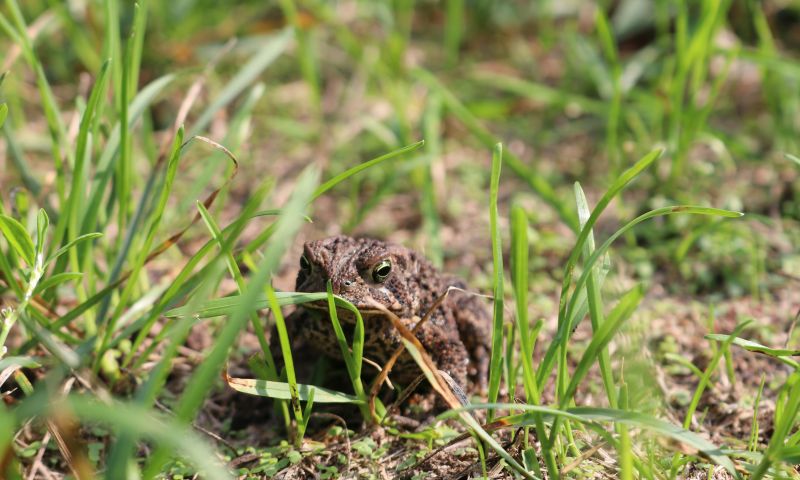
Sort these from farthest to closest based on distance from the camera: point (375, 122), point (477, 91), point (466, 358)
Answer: point (477, 91), point (375, 122), point (466, 358)

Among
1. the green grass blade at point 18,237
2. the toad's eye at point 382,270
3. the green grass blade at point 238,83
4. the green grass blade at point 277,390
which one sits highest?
the green grass blade at point 238,83

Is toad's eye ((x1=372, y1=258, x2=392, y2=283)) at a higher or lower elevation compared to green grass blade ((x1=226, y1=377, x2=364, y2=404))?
higher

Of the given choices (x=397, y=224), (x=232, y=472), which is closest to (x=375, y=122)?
(x=397, y=224)

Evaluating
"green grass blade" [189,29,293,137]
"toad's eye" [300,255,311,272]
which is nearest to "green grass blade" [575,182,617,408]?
"toad's eye" [300,255,311,272]

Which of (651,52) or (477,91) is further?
(477,91)

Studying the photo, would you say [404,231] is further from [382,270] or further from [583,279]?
[583,279]

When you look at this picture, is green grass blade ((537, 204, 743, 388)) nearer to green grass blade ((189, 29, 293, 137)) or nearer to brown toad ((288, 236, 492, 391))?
brown toad ((288, 236, 492, 391))

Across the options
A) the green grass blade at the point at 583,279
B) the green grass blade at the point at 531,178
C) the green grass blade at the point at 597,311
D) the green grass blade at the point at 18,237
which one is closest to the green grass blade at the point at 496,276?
the green grass blade at the point at 583,279

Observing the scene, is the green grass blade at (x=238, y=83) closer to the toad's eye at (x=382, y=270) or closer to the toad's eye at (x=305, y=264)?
the toad's eye at (x=305, y=264)

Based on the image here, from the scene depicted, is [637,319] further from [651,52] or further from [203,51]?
[203,51]
